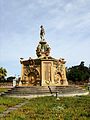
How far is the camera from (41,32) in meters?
44.0

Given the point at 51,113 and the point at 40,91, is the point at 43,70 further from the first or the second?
the point at 51,113

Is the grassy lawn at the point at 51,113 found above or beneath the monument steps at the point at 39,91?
beneath

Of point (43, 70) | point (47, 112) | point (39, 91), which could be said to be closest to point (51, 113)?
point (47, 112)

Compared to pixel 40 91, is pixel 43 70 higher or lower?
higher

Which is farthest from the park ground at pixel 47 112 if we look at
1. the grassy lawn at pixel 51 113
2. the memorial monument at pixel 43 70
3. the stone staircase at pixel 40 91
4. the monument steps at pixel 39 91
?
the memorial monument at pixel 43 70

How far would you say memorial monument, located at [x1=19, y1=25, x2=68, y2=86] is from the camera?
3934cm

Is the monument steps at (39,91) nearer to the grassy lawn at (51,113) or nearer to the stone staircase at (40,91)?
the stone staircase at (40,91)


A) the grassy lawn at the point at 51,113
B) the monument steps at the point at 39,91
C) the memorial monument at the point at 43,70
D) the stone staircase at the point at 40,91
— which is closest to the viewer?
the grassy lawn at the point at 51,113

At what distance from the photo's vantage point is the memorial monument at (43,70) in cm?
3934

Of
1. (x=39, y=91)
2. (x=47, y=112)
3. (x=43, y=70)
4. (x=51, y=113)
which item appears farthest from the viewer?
(x=43, y=70)

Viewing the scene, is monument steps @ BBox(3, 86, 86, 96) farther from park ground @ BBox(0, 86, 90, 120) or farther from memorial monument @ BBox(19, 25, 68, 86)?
park ground @ BBox(0, 86, 90, 120)

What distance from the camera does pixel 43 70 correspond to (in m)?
39.4

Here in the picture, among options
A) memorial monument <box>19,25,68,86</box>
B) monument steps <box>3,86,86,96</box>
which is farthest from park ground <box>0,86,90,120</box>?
memorial monument <box>19,25,68,86</box>

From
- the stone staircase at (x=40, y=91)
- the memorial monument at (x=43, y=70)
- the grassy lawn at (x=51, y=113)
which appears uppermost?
the memorial monument at (x=43, y=70)
